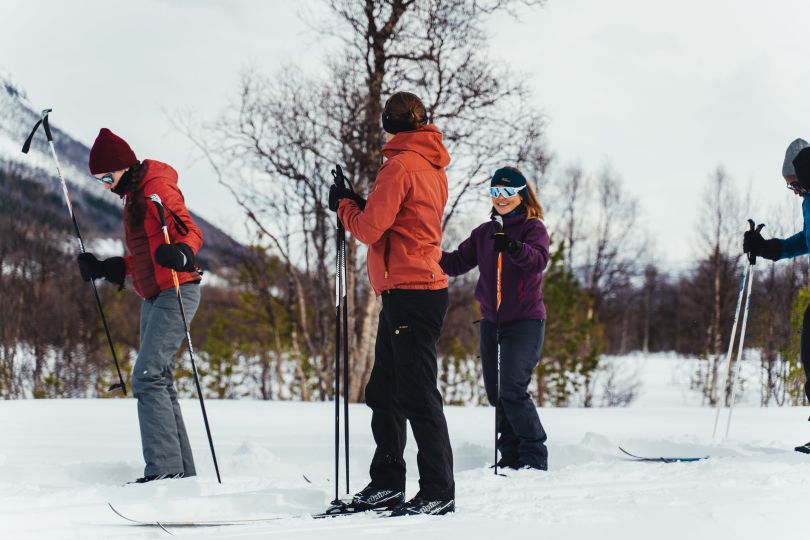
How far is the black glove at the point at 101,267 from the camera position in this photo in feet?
11.7

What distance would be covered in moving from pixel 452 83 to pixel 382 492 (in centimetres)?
803

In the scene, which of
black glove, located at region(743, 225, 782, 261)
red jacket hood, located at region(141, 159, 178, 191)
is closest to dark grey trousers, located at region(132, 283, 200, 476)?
red jacket hood, located at region(141, 159, 178, 191)

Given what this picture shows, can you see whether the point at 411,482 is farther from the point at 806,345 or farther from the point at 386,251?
the point at 806,345

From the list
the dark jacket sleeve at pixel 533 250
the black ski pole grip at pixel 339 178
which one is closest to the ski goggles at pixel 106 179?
the black ski pole grip at pixel 339 178

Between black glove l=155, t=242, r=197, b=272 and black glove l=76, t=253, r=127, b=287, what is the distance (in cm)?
54

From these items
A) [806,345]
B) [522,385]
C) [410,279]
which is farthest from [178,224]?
[806,345]

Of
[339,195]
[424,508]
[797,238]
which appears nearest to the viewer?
[424,508]

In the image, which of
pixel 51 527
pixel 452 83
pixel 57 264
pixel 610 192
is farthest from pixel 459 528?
pixel 610 192

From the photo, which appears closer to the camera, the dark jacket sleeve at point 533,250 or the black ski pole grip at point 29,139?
the dark jacket sleeve at point 533,250

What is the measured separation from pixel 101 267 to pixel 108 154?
2.13 feet

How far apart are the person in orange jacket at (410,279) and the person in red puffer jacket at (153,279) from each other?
41.5 inches

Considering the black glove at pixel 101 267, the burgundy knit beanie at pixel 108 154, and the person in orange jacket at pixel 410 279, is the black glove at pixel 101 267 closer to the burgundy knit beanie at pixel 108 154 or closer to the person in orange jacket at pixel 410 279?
the burgundy knit beanie at pixel 108 154

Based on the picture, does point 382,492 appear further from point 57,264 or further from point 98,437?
point 57,264

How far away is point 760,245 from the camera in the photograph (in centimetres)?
452
